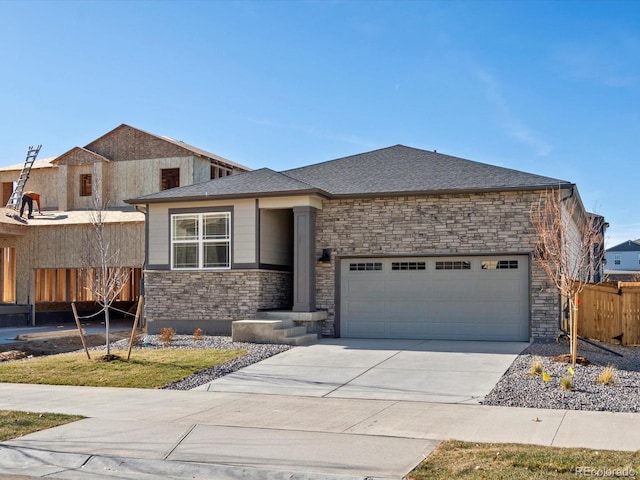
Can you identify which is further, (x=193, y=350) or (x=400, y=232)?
(x=400, y=232)

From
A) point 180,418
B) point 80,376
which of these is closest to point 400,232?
point 80,376

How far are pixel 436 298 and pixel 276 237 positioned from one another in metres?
5.01

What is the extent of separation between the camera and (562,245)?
15352 millimetres

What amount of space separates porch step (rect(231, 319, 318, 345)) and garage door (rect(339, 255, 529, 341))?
89.8 inches

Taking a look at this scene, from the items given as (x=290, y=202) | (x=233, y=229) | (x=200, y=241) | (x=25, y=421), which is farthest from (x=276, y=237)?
(x=25, y=421)

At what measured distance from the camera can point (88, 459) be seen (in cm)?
780

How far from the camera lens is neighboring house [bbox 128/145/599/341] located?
1845 centimetres

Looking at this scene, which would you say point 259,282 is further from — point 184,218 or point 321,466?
point 321,466

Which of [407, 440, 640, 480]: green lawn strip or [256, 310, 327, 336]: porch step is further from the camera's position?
[256, 310, 327, 336]: porch step

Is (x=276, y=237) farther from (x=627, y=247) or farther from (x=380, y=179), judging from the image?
(x=627, y=247)

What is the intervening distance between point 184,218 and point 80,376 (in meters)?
7.46

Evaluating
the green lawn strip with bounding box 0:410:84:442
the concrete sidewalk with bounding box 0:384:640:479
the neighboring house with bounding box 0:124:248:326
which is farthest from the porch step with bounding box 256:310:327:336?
the green lawn strip with bounding box 0:410:84:442

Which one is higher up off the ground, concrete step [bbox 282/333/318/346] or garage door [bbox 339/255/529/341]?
garage door [bbox 339/255/529/341]

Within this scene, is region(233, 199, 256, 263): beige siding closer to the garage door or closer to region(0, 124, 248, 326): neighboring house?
the garage door
